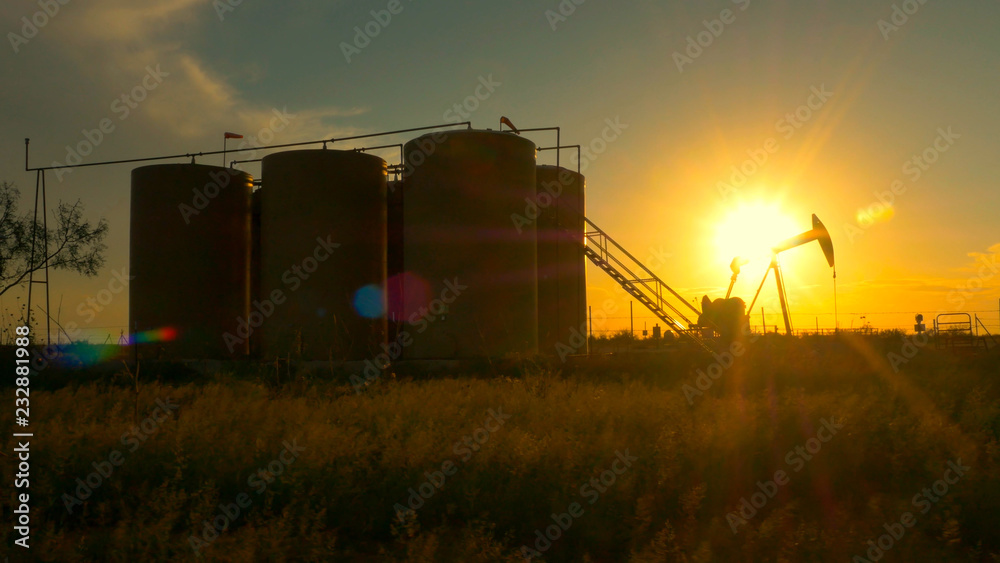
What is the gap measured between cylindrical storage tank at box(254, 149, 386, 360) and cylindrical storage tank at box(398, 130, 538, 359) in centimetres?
143

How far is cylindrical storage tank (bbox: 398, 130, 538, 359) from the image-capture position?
829 inches

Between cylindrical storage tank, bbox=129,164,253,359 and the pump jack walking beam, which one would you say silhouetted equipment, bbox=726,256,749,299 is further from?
cylindrical storage tank, bbox=129,164,253,359

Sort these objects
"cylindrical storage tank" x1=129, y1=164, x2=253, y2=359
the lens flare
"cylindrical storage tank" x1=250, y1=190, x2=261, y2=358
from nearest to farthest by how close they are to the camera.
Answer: the lens flare, "cylindrical storage tank" x1=129, y1=164, x2=253, y2=359, "cylindrical storage tank" x1=250, y1=190, x2=261, y2=358

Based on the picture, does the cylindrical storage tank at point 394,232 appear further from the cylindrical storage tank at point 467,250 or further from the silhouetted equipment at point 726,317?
the silhouetted equipment at point 726,317

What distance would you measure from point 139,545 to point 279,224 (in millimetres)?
17998

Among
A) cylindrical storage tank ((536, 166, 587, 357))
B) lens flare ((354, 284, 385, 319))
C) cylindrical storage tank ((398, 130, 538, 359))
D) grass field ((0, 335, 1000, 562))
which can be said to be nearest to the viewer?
grass field ((0, 335, 1000, 562))

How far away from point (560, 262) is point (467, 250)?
5830 mm

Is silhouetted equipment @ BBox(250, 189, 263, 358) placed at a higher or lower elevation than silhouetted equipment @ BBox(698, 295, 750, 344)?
higher

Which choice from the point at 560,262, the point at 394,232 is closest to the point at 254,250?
the point at 394,232

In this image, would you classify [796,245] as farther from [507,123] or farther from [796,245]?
[507,123]

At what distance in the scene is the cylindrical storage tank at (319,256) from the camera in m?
21.9

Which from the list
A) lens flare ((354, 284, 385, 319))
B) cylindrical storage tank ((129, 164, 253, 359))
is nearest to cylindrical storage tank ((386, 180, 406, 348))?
lens flare ((354, 284, 385, 319))

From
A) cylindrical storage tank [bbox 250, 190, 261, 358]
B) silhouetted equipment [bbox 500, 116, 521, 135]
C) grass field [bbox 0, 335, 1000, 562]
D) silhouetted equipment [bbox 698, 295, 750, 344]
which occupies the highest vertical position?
silhouetted equipment [bbox 500, 116, 521, 135]

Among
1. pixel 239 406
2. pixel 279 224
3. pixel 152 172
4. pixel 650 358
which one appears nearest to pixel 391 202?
pixel 279 224
